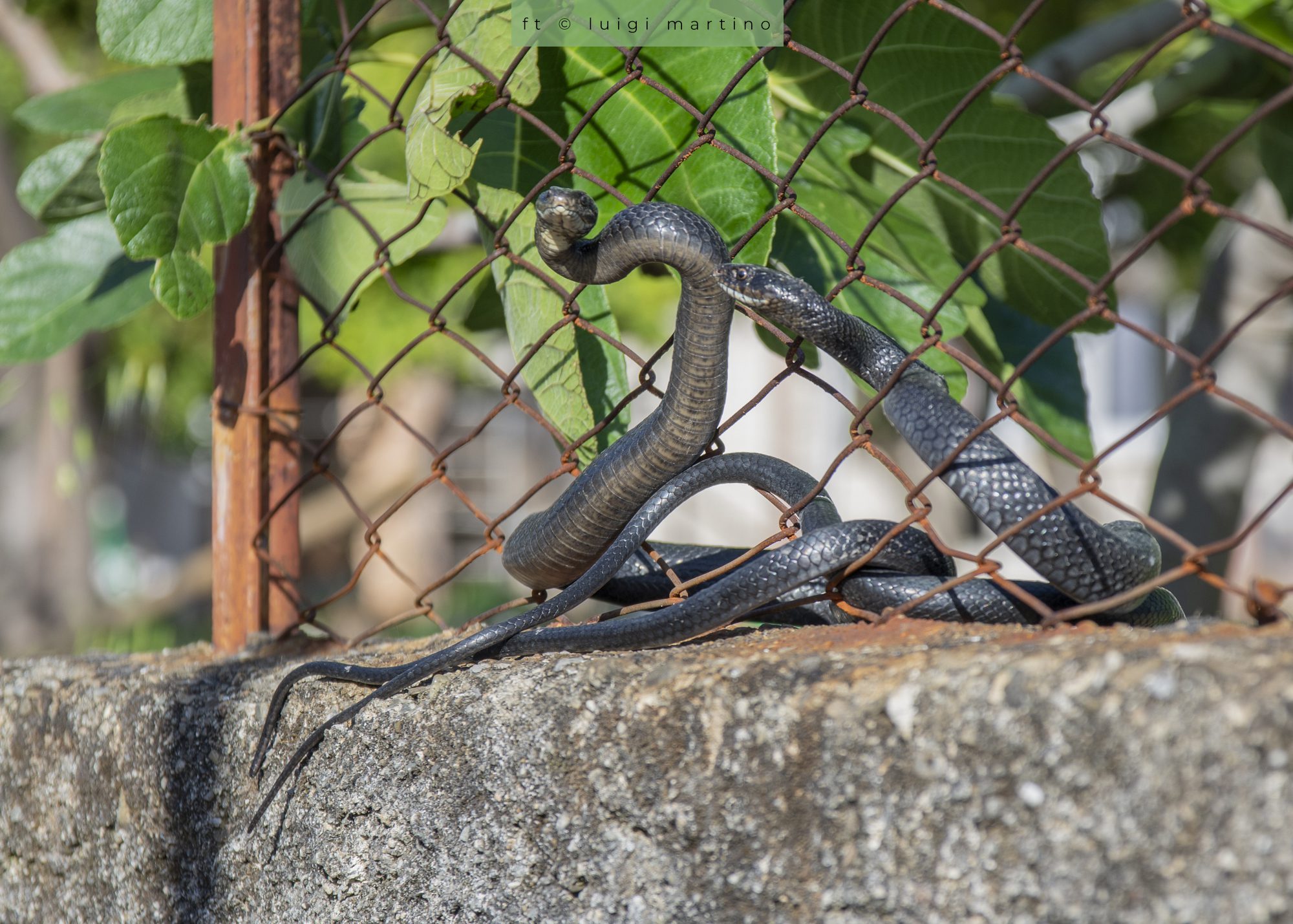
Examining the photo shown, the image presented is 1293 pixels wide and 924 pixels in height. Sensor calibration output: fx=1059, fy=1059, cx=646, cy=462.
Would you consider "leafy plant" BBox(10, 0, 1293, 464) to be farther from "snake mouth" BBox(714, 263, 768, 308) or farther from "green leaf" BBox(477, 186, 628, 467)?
"snake mouth" BBox(714, 263, 768, 308)

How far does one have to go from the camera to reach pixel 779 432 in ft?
41.4

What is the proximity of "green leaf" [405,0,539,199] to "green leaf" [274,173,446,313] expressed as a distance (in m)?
0.22

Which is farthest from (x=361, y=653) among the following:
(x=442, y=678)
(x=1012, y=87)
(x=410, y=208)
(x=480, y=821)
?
(x=1012, y=87)

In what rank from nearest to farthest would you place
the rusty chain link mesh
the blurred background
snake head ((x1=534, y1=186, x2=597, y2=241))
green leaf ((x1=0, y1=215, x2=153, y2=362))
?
the rusty chain link mesh → snake head ((x1=534, y1=186, x2=597, y2=241)) → green leaf ((x1=0, y1=215, x2=153, y2=362)) → the blurred background

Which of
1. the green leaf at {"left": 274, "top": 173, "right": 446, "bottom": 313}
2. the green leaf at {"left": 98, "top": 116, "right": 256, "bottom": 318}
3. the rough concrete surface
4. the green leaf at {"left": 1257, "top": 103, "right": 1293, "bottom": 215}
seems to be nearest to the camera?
the rough concrete surface

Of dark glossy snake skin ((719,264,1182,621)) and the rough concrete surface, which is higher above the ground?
dark glossy snake skin ((719,264,1182,621))

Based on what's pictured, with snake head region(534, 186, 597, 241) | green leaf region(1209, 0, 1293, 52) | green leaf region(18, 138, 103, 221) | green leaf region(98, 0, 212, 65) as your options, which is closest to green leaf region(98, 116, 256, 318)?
green leaf region(98, 0, 212, 65)

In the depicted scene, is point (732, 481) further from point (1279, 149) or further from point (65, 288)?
point (1279, 149)

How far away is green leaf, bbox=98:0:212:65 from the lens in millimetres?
1721

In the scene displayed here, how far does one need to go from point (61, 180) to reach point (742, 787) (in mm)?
1616

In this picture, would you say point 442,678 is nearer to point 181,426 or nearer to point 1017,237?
point 1017,237

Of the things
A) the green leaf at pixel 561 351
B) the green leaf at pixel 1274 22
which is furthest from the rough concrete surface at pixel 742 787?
the green leaf at pixel 1274 22

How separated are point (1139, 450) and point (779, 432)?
3.90 meters

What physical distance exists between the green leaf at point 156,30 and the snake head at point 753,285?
115 cm
